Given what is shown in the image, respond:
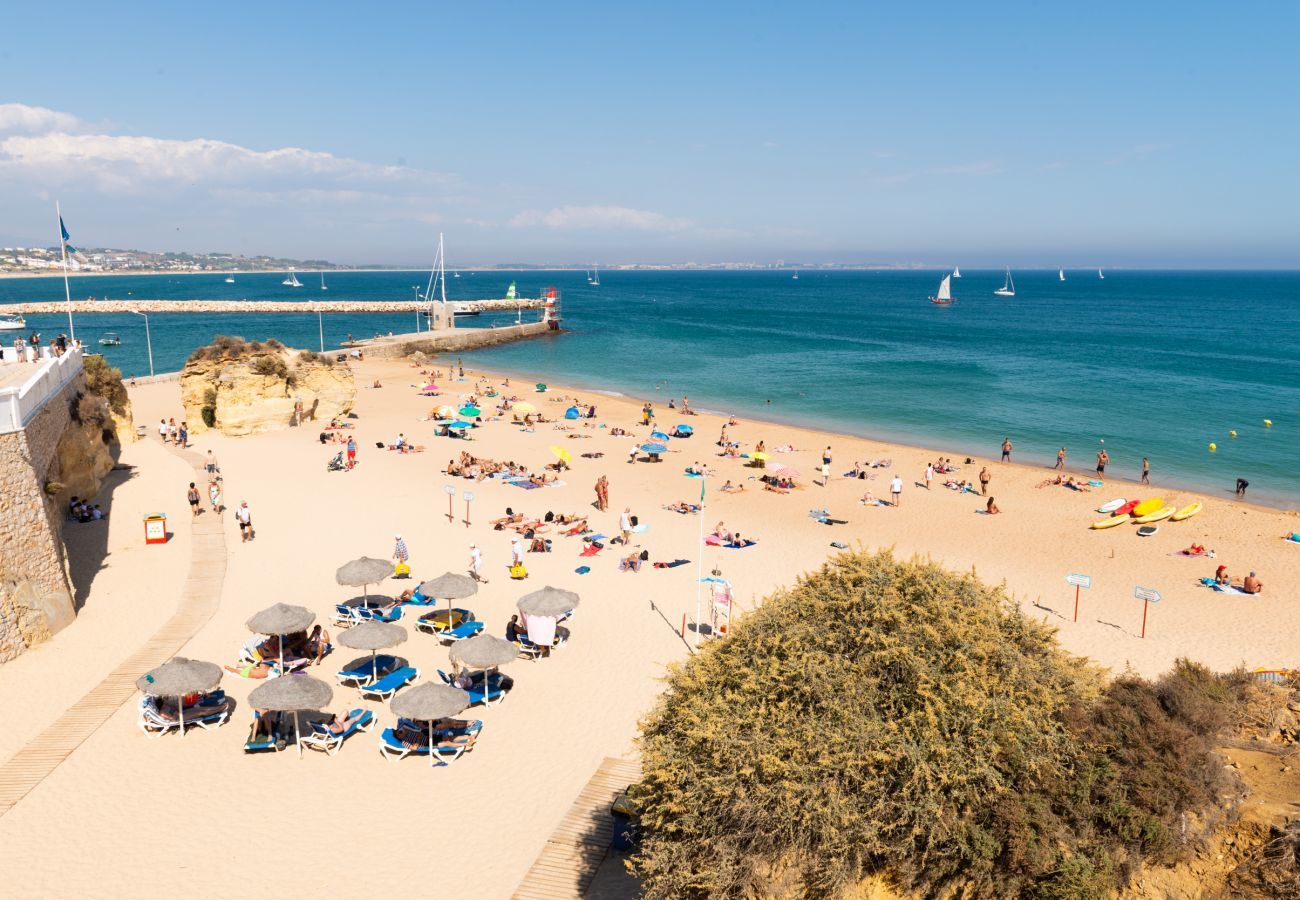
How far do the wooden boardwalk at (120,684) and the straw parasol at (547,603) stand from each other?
5927mm

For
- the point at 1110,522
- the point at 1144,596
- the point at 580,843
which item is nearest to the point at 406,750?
the point at 580,843

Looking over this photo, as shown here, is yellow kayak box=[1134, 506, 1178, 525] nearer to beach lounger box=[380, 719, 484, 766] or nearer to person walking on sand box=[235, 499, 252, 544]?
beach lounger box=[380, 719, 484, 766]

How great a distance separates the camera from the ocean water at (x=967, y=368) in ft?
121

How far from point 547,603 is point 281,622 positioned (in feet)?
14.1

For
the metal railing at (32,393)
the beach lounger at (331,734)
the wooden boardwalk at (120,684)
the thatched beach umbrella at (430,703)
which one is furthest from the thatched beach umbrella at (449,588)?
the metal railing at (32,393)

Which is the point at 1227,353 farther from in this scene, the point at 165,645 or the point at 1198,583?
the point at 165,645

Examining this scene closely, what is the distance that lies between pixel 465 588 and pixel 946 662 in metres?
9.66

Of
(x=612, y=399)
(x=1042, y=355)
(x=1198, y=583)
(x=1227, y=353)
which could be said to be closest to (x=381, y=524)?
(x=1198, y=583)

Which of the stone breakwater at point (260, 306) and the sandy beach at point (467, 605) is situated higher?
the stone breakwater at point (260, 306)

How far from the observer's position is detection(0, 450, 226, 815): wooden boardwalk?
10.5 meters

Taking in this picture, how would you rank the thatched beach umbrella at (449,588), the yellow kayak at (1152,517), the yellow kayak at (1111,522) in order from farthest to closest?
the yellow kayak at (1152,517) → the yellow kayak at (1111,522) → the thatched beach umbrella at (449,588)

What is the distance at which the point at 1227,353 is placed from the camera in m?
66.2

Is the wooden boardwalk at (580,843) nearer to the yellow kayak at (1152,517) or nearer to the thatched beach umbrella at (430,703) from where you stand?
the thatched beach umbrella at (430,703)

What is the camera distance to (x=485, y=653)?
12.4 meters
